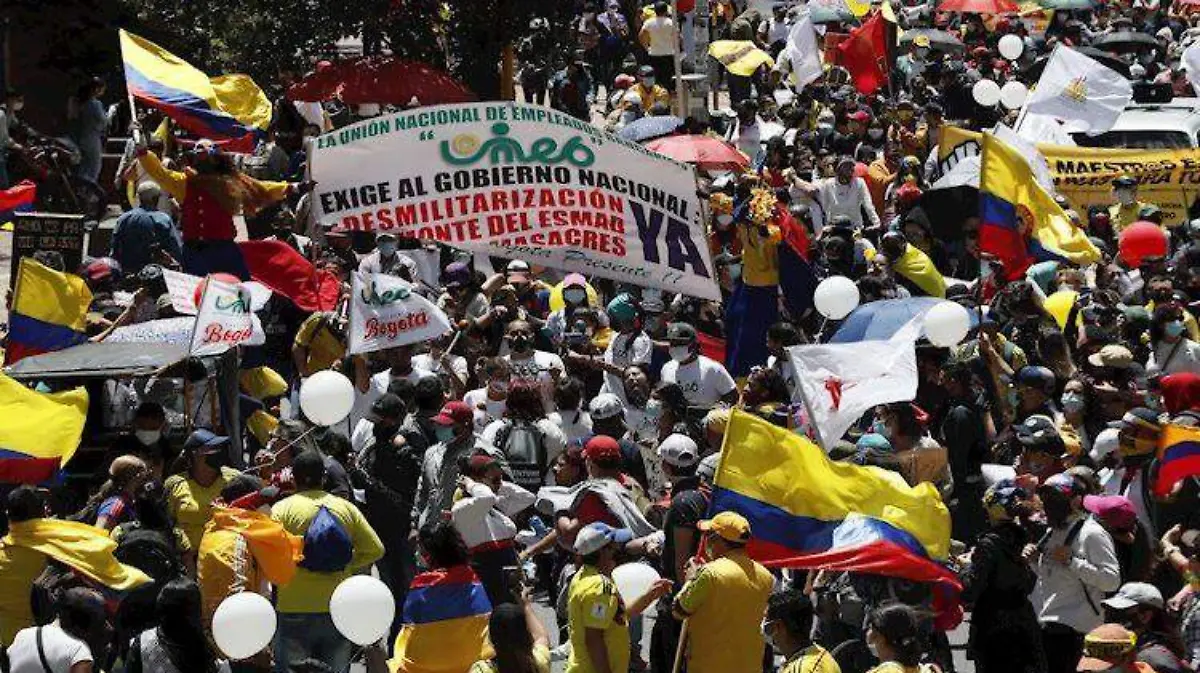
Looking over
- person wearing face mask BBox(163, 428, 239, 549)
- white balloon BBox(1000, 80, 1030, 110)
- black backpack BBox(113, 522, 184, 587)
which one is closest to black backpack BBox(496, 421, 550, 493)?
person wearing face mask BBox(163, 428, 239, 549)

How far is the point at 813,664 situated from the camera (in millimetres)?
11328

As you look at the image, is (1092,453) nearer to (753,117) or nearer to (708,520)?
(708,520)

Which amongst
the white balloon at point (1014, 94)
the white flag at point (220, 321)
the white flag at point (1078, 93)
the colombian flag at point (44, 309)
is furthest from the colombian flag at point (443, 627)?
the white balloon at point (1014, 94)

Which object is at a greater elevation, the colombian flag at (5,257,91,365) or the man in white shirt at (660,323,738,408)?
the colombian flag at (5,257,91,365)

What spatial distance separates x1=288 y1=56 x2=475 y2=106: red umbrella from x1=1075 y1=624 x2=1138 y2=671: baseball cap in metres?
16.3

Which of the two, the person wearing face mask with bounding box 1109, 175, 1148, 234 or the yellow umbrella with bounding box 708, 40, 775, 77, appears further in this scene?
the yellow umbrella with bounding box 708, 40, 775, 77

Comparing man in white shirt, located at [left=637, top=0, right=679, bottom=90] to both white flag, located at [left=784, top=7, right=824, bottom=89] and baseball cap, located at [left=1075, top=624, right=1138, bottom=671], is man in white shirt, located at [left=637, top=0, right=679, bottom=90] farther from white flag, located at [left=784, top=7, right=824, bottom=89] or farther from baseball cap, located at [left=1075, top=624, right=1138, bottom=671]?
baseball cap, located at [left=1075, top=624, right=1138, bottom=671]

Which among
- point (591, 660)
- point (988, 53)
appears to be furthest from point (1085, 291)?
point (988, 53)

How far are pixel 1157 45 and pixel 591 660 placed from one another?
2462 centimetres

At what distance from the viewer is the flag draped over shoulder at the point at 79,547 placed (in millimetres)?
12883

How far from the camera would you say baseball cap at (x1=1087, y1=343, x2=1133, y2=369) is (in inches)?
650

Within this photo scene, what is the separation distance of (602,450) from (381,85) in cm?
1367

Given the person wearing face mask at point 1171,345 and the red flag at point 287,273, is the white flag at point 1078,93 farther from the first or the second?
the red flag at point 287,273

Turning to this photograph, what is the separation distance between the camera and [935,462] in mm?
14680
